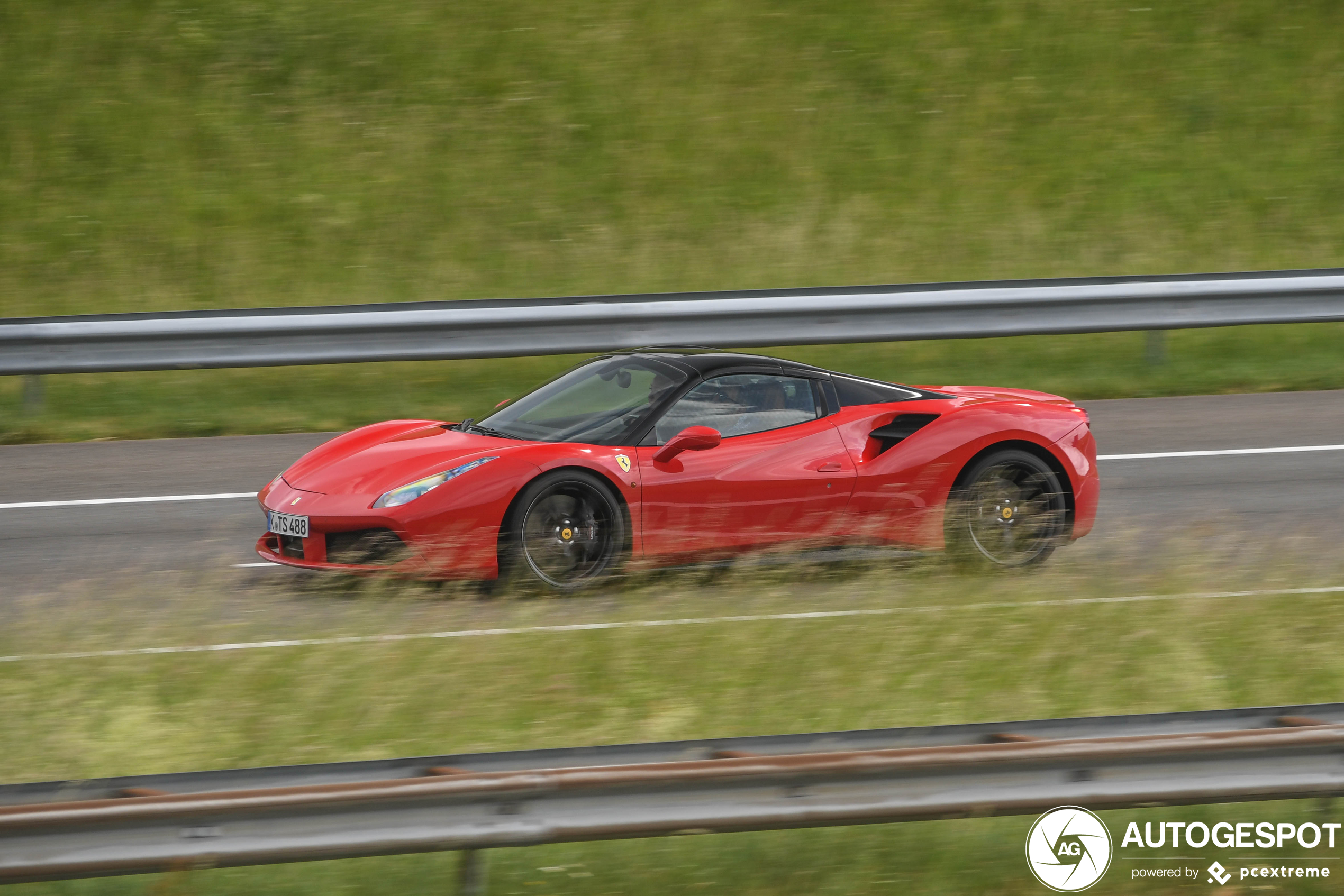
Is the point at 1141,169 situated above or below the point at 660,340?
above

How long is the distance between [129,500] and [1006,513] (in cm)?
539

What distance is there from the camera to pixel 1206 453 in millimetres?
Result: 9852

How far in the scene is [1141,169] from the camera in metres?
15.7

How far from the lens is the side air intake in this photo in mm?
7301

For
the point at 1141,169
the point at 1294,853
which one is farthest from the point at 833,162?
the point at 1294,853

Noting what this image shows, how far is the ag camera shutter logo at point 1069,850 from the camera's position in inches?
154

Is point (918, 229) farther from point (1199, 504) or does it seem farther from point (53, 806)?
point (53, 806)

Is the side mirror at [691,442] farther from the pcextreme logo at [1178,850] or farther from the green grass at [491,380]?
the green grass at [491,380]

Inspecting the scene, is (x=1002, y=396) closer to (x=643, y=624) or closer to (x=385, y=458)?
(x=643, y=624)

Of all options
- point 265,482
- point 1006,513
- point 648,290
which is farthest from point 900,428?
point 648,290

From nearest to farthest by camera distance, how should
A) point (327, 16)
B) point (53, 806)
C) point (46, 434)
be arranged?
point (53, 806)
point (46, 434)
point (327, 16)

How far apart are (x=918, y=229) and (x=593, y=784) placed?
475 inches

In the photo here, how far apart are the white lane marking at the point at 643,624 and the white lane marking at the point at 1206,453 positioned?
3.06 metres

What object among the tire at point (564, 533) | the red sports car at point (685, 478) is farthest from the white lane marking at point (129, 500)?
the tire at point (564, 533)
